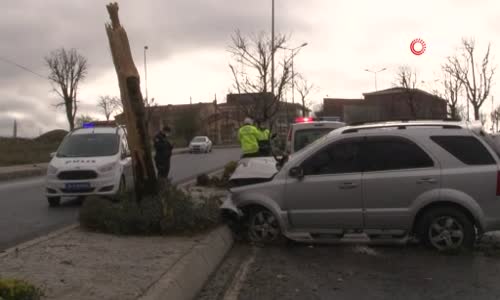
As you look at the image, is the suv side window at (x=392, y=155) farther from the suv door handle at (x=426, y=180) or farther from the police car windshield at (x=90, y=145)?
the police car windshield at (x=90, y=145)

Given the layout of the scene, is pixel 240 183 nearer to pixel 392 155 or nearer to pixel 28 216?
pixel 392 155

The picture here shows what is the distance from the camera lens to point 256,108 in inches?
991

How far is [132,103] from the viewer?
9750 millimetres

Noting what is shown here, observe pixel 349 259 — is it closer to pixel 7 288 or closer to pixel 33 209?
pixel 7 288

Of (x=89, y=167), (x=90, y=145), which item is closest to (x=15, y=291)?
(x=89, y=167)

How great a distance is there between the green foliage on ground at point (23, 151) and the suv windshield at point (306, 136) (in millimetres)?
24993

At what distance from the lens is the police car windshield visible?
14.5 meters

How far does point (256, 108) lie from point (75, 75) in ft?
174

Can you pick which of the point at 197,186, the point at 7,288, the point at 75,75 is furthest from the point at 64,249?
the point at 75,75

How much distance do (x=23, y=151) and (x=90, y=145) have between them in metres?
30.7

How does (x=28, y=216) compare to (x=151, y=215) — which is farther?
(x=28, y=216)

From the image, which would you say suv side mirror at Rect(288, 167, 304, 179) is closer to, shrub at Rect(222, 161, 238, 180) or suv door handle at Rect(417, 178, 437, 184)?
suv door handle at Rect(417, 178, 437, 184)

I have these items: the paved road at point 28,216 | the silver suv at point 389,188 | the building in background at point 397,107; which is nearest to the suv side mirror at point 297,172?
the silver suv at point 389,188

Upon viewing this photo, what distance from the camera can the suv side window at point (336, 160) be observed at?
28.1ft
